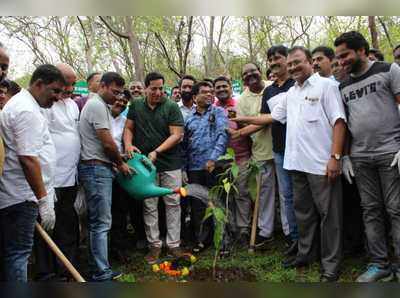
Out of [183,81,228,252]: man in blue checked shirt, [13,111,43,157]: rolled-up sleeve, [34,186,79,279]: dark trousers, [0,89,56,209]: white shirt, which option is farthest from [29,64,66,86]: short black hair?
[183,81,228,252]: man in blue checked shirt

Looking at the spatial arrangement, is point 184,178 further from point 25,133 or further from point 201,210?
point 25,133

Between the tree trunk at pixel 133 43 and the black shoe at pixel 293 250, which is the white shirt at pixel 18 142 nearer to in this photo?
the black shoe at pixel 293 250

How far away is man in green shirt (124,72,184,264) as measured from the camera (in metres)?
3.24

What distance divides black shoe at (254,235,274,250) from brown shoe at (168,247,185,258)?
58cm

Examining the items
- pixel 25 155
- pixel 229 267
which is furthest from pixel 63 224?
pixel 229 267

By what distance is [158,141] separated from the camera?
325cm

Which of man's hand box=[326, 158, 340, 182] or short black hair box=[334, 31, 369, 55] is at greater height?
short black hair box=[334, 31, 369, 55]

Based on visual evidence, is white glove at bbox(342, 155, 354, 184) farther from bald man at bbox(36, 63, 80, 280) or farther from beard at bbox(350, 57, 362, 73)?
bald man at bbox(36, 63, 80, 280)

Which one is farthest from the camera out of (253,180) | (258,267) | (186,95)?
(186,95)

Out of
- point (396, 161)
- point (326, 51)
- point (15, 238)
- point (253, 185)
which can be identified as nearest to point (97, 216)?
point (15, 238)

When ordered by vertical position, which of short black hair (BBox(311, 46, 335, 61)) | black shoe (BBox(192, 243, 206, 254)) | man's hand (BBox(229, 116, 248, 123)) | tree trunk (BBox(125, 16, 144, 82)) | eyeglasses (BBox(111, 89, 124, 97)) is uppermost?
tree trunk (BBox(125, 16, 144, 82))

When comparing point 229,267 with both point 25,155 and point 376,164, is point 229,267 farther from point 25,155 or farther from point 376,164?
point 25,155

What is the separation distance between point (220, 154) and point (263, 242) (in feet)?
2.55

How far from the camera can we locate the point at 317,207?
9.02 feet
